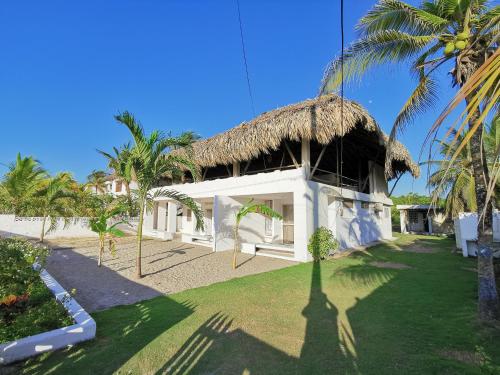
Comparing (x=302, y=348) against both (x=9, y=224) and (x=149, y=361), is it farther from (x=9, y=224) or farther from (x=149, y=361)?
(x=9, y=224)

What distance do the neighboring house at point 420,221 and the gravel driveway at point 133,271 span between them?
65.0 ft

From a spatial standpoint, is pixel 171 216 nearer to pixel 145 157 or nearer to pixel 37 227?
pixel 37 227

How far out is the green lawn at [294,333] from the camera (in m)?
3.17

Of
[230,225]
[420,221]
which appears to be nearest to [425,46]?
[230,225]

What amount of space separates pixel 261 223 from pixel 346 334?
395 inches

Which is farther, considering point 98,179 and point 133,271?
point 98,179

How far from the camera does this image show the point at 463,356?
130 inches

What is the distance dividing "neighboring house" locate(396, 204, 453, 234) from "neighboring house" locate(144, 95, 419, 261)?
850 centimetres

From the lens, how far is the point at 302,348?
141 inches

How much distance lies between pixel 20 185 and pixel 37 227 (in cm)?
270

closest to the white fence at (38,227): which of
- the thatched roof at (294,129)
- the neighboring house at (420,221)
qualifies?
the thatched roof at (294,129)

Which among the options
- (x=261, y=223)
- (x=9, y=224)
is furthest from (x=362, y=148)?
(x=9, y=224)

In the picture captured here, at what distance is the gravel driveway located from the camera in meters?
6.00

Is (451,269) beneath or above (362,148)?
beneath
